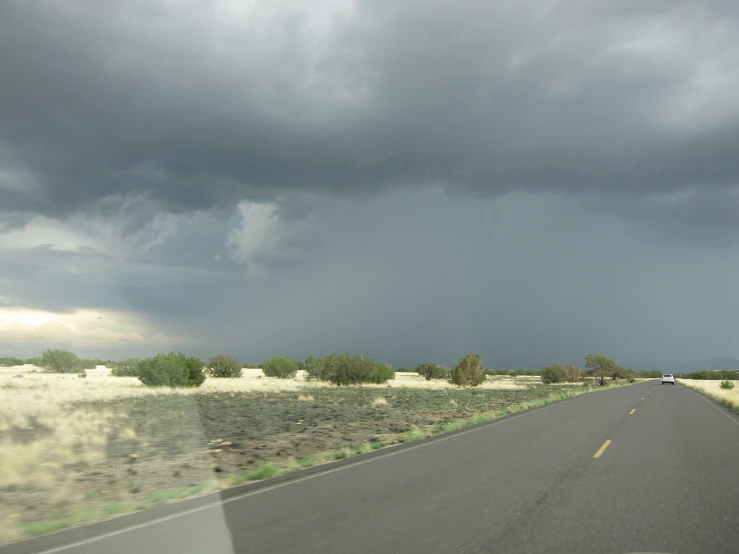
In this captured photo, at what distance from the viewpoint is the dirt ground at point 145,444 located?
8453mm

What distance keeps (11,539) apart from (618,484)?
8.00m

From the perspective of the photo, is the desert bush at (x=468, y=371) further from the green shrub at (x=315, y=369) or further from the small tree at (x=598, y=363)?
the small tree at (x=598, y=363)

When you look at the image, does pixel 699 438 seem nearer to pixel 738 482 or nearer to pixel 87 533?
pixel 738 482

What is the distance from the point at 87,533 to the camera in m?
6.25

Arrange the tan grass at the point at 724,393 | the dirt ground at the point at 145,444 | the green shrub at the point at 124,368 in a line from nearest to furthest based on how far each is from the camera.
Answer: the dirt ground at the point at 145,444, the tan grass at the point at 724,393, the green shrub at the point at 124,368

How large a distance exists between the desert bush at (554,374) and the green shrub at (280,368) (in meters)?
43.6

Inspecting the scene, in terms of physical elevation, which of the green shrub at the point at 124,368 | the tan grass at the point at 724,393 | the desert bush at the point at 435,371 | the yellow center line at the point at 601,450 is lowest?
the tan grass at the point at 724,393

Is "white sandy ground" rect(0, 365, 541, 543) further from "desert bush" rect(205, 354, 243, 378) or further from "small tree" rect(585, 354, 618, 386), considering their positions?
"small tree" rect(585, 354, 618, 386)

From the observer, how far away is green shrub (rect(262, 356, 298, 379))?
69.2m

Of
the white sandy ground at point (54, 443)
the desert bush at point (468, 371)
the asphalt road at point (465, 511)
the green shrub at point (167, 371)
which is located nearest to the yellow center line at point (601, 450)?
the asphalt road at point (465, 511)

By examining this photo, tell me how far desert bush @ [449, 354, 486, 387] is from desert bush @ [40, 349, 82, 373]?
43.1 meters

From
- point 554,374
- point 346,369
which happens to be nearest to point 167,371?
point 346,369

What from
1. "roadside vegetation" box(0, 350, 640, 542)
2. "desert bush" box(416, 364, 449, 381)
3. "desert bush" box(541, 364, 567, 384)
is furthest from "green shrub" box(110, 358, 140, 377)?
"desert bush" box(541, 364, 567, 384)

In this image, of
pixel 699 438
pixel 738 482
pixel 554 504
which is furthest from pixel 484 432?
pixel 554 504
